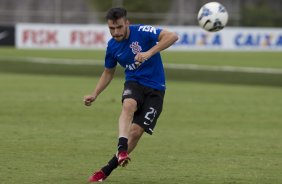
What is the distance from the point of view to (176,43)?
45500 millimetres

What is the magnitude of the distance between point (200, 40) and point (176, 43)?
1.52 m

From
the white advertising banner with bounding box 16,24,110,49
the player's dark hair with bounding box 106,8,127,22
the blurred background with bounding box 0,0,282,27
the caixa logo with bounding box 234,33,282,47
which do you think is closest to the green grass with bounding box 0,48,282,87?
the white advertising banner with bounding box 16,24,110,49

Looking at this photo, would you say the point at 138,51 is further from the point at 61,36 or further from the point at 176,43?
the point at 61,36

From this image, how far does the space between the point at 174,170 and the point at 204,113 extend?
7.40 m

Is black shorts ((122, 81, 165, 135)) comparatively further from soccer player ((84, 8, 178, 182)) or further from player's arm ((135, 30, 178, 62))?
player's arm ((135, 30, 178, 62))

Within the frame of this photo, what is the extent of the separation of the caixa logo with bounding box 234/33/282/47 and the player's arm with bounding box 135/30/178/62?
37335mm

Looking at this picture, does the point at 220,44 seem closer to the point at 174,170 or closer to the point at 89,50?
the point at 89,50

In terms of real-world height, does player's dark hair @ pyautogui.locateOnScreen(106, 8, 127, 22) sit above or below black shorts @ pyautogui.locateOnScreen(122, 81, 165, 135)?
above

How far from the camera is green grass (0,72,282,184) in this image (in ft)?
34.2

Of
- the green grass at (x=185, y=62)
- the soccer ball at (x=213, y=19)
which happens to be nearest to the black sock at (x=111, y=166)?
Answer: the soccer ball at (x=213, y=19)

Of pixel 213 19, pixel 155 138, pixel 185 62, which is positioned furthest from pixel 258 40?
pixel 213 19

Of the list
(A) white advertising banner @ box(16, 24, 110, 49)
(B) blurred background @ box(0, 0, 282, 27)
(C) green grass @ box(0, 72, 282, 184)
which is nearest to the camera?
(C) green grass @ box(0, 72, 282, 184)

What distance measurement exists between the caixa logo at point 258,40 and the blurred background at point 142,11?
321 centimetres

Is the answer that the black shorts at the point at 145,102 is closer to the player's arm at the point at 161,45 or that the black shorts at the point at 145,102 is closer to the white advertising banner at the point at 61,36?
the player's arm at the point at 161,45
